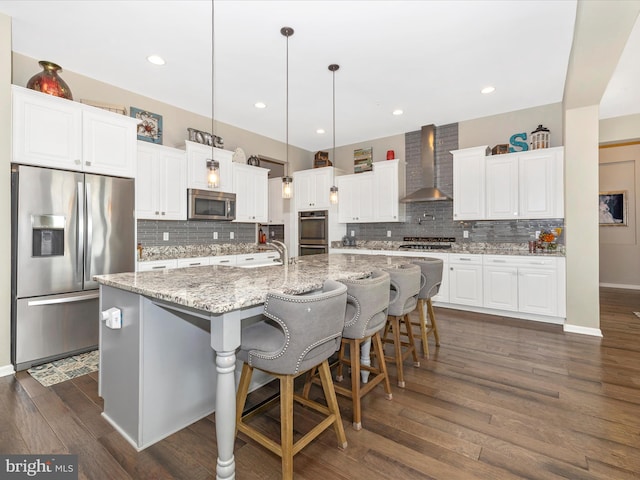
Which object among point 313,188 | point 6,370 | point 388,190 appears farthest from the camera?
point 313,188

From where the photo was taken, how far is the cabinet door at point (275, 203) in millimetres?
6227

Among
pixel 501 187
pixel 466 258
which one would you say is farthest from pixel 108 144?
pixel 501 187

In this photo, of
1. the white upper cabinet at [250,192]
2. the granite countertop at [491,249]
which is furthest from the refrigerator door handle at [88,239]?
the granite countertop at [491,249]

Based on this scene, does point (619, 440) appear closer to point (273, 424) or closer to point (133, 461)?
point (273, 424)

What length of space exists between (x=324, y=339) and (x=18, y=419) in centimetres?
206

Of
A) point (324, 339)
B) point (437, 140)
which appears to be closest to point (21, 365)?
point (324, 339)

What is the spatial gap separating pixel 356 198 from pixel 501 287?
9.09 feet

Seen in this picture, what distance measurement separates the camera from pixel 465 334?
3607 millimetres

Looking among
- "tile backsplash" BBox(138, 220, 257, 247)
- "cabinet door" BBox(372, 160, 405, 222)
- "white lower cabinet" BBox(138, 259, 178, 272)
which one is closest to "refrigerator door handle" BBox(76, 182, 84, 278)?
"white lower cabinet" BBox(138, 259, 178, 272)

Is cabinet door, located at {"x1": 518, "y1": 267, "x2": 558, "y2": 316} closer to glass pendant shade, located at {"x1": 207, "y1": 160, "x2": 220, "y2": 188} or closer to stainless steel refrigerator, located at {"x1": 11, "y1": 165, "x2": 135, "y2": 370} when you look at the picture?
glass pendant shade, located at {"x1": 207, "y1": 160, "x2": 220, "y2": 188}

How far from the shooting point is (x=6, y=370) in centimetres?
261

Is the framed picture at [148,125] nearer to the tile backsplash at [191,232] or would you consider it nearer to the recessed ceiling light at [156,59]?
the recessed ceiling light at [156,59]

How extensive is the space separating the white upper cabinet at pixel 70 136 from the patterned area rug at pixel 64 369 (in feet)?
5.84

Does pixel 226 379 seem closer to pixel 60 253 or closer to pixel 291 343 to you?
pixel 291 343
